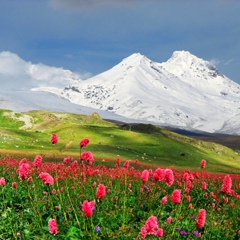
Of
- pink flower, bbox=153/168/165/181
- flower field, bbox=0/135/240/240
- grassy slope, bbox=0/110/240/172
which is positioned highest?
pink flower, bbox=153/168/165/181

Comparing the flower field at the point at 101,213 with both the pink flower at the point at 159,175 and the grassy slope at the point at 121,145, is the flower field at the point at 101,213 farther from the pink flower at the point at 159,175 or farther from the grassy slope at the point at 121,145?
the grassy slope at the point at 121,145

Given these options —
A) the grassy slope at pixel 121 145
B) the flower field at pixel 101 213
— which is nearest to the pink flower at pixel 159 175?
the flower field at pixel 101 213

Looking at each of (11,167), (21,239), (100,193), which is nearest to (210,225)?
(21,239)

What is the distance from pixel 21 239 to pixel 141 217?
446 cm

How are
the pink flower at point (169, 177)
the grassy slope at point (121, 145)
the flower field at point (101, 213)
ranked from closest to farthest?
the flower field at point (101, 213) < the pink flower at point (169, 177) < the grassy slope at point (121, 145)

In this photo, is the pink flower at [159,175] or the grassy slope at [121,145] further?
the grassy slope at [121,145]

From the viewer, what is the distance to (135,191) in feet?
51.8

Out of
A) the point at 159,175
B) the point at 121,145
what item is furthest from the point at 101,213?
the point at 121,145

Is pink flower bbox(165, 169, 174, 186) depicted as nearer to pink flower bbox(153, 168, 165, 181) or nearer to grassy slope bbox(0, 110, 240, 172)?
pink flower bbox(153, 168, 165, 181)

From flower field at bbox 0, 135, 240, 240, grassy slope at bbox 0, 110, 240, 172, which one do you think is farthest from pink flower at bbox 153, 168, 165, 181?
grassy slope at bbox 0, 110, 240, 172

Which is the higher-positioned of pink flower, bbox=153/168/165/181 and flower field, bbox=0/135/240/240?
pink flower, bbox=153/168/165/181

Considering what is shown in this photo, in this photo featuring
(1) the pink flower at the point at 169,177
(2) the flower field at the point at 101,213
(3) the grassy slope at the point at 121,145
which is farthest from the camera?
(3) the grassy slope at the point at 121,145

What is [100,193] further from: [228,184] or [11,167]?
[11,167]

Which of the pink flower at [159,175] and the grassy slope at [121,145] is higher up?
the pink flower at [159,175]
